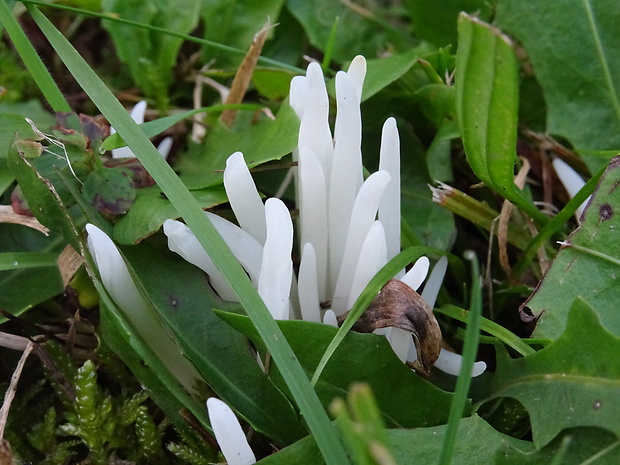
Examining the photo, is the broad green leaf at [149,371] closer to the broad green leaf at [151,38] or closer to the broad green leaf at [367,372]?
the broad green leaf at [367,372]

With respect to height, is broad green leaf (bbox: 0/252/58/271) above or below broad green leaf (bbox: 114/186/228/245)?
below

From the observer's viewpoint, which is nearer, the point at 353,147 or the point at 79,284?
the point at 353,147

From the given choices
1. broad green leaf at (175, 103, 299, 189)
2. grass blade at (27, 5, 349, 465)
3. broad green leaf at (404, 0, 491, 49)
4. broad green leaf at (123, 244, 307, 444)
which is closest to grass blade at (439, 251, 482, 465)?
grass blade at (27, 5, 349, 465)

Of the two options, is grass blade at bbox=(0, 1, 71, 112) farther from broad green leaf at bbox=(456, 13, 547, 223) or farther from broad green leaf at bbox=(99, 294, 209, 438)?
broad green leaf at bbox=(456, 13, 547, 223)

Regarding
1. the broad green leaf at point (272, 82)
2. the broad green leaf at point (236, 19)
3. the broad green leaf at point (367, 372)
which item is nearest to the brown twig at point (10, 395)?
the broad green leaf at point (367, 372)

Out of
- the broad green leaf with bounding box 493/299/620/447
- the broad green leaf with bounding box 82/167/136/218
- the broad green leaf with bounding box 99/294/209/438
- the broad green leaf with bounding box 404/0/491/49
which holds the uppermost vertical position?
the broad green leaf with bounding box 404/0/491/49

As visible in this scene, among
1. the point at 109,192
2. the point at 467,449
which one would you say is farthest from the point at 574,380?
the point at 109,192

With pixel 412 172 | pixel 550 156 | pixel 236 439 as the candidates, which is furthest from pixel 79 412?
pixel 550 156

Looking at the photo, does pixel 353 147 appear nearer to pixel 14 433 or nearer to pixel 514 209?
pixel 514 209
